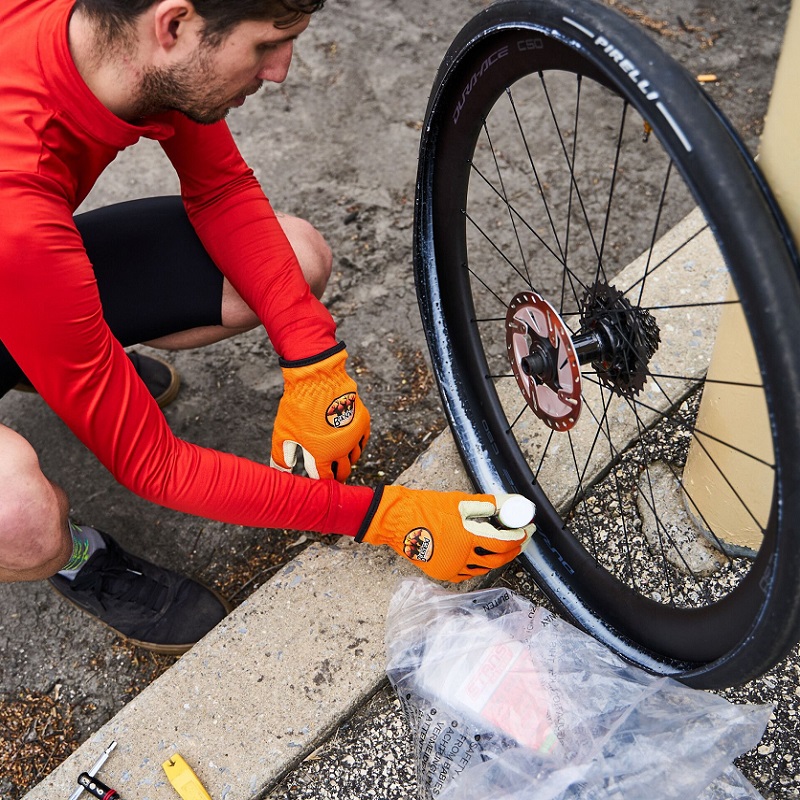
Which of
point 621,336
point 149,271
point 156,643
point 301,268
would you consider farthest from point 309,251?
point 156,643

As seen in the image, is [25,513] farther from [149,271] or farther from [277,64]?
[277,64]

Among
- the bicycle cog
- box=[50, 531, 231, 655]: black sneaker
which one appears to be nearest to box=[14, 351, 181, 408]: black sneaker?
box=[50, 531, 231, 655]: black sneaker

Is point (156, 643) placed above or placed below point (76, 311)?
below

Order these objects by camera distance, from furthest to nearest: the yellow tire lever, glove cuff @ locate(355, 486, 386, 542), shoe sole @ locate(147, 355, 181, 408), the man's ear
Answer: shoe sole @ locate(147, 355, 181, 408) < glove cuff @ locate(355, 486, 386, 542) < the yellow tire lever < the man's ear

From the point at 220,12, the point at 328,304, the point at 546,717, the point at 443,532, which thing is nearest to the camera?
the point at 220,12

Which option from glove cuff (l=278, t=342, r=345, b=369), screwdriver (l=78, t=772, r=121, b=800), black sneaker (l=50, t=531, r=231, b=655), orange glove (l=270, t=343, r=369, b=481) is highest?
glove cuff (l=278, t=342, r=345, b=369)

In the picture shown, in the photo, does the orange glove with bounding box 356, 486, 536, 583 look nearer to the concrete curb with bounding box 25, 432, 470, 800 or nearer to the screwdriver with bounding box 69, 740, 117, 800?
the concrete curb with bounding box 25, 432, 470, 800

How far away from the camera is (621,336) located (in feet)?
4.25

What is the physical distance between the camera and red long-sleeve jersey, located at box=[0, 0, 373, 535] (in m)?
1.19

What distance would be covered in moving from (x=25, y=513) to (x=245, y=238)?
670mm

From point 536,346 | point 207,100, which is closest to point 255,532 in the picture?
point 536,346

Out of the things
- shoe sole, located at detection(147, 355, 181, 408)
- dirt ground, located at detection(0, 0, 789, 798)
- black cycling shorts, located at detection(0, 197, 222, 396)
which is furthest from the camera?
shoe sole, located at detection(147, 355, 181, 408)

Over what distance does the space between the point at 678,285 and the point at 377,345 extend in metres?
0.79

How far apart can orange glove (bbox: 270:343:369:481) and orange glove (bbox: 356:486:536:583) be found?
128 millimetres
